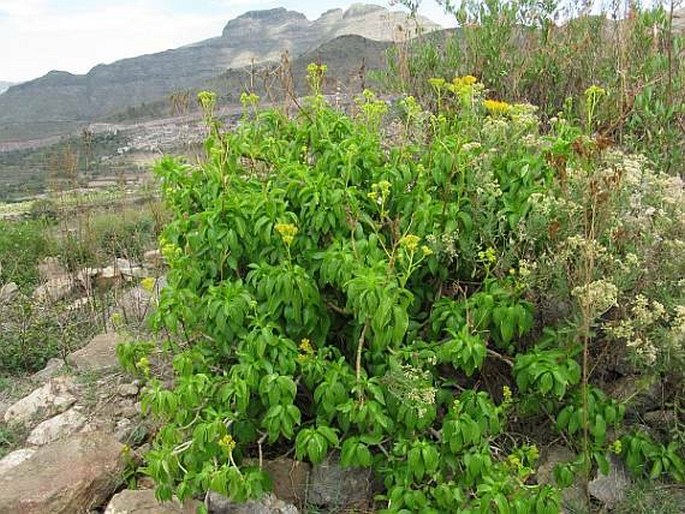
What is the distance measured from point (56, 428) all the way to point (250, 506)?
1.57 metres

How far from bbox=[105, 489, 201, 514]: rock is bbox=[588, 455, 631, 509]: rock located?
175 centimetres

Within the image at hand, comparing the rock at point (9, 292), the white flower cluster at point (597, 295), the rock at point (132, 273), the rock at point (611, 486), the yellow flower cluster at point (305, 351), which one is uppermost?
the white flower cluster at point (597, 295)

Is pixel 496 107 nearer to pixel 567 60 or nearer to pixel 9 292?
pixel 567 60

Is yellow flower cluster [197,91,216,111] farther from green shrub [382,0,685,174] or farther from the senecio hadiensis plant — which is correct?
green shrub [382,0,685,174]

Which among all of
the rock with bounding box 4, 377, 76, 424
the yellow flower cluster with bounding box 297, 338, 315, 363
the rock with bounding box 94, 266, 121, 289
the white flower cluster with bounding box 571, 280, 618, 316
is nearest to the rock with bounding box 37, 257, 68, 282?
the rock with bounding box 94, 266, 121, 289

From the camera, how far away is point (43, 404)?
4469 mm

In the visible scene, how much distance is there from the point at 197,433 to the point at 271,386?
1.12ft

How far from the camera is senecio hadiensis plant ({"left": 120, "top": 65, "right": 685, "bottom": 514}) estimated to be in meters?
2.96

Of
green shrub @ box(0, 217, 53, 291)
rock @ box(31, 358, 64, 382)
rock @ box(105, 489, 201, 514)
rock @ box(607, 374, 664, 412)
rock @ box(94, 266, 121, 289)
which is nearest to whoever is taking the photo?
rock @ box(105, 489, 201, 514)

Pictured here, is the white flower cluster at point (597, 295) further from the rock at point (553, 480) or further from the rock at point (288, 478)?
the rock at point (288, 478)

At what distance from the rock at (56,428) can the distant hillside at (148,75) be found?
37689 millimetres

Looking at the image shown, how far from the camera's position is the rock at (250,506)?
3154 mm

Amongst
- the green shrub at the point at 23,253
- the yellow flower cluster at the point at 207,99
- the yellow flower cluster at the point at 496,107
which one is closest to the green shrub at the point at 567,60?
the yellow flower cluster at the point at 496,107

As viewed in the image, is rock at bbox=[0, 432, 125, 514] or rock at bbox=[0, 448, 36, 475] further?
rock at bbox=[0, 448, 36, 475]
